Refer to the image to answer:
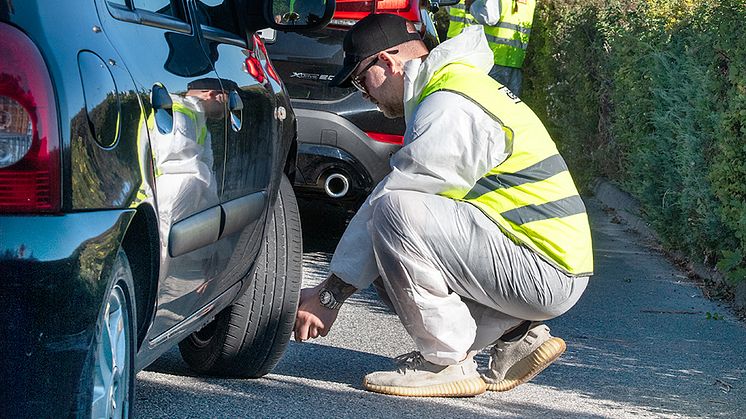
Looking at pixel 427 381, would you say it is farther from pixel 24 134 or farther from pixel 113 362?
pixel 24 134

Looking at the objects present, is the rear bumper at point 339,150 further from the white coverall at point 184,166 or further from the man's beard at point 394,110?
the white coverall at point 184,166

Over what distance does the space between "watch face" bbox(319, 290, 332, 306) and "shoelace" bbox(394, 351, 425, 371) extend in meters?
0.33

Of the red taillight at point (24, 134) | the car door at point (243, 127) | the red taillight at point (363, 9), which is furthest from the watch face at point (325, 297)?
the red taillight at point (363, 9)

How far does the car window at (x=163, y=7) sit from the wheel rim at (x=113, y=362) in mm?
894

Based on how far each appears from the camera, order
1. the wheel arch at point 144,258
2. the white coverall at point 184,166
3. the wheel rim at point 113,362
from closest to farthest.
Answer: the wheel rim at point 113,362, the wheel arch at point 144,258, the white coverall at point 184,166

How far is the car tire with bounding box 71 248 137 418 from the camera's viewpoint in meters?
2.41

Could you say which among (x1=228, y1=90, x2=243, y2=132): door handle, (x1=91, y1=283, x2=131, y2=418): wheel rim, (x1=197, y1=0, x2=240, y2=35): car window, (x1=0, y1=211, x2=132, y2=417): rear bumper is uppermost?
(x1=197, y1=0, x2=240, y2=35): car window

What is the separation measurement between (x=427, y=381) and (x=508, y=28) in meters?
7.37

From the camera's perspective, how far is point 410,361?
4.68m

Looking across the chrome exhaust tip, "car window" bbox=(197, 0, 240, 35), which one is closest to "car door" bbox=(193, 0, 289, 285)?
"car window" bbox=(197, 0, 240, 35)

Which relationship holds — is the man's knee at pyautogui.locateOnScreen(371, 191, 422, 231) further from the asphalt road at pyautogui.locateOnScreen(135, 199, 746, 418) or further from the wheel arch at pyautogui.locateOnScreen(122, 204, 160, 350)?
the wheel arch at pyautogui.locateOnScreen(122, 204, 160, 350)

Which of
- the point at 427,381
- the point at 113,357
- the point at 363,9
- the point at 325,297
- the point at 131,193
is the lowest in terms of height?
the point at 427,381

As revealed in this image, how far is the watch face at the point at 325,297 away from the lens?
4.62 m

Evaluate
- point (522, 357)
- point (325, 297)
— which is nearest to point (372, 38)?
point (325, 297)
